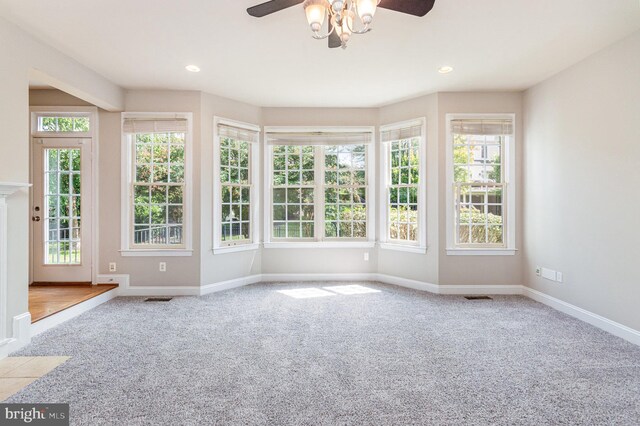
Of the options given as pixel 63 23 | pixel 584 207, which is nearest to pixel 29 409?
pixel 63 23

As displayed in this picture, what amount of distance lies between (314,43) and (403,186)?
2550 mm

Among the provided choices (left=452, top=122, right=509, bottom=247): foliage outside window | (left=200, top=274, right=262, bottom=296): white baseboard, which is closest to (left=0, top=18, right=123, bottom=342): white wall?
(left=200, top=274, right=262, bottom=296): white baseboard

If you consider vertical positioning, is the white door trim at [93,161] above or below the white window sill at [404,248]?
above

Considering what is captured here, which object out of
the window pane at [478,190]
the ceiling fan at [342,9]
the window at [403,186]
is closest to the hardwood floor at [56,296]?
the ceiling fan at [342,9]

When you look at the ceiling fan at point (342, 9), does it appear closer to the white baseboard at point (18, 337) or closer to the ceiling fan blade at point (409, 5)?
the ceiling fan blade at point (409, 5)

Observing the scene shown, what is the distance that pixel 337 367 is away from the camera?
2.49 m

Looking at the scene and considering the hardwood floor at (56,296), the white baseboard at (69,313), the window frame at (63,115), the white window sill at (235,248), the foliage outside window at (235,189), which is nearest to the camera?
the white baseboard at (69,313)

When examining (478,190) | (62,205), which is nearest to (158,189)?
(62,205)

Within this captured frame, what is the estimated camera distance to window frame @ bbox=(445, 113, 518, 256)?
457 cm

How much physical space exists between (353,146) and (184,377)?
4.00 metres

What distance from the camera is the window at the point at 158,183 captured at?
178 inches

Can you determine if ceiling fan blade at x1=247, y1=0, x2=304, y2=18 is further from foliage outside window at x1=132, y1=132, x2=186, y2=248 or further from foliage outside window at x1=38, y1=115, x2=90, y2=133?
foliage outside window at x1=38, y1=115, x2=90, y2=133

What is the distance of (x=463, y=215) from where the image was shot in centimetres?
466

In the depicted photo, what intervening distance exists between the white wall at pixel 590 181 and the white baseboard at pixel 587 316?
0.18ft
